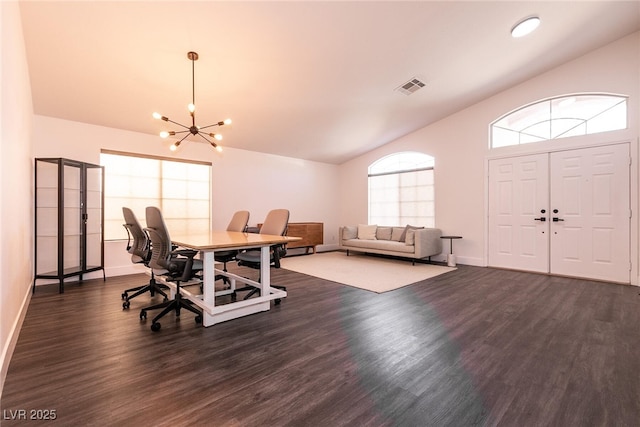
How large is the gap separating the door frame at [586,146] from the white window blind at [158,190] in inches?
214

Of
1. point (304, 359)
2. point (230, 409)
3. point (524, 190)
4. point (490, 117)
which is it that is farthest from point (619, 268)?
point (230, 409)

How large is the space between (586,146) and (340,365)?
5.22m

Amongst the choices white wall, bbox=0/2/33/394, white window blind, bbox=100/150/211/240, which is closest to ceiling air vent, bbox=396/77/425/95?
white window blind, bbox=100/150/211/240

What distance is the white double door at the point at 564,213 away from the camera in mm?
4230

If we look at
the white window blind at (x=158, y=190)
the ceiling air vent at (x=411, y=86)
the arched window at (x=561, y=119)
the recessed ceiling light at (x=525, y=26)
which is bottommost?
the white window blind at (x=158, y=190)

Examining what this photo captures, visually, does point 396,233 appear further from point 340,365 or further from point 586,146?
point 340,365

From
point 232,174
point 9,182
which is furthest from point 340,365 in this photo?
point 232,174

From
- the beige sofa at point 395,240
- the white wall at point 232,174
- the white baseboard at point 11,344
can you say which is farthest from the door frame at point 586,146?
the white baseboard at point 11,344

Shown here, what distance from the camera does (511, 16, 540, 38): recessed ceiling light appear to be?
139 inches

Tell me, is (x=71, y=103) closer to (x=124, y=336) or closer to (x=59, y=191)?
(x=59, y=191)

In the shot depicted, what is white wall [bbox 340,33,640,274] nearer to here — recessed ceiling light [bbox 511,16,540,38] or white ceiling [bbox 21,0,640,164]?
white ceiling [bbox 21,0,640,164]

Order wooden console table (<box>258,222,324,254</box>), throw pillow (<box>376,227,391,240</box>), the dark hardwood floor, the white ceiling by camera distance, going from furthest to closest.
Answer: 1. wooden console table (<box>258,222,324,254</box>)
2. throw pillow (<box>376,227,391,240</box>)
3. the white ceiling
4. the dark hardwood floor

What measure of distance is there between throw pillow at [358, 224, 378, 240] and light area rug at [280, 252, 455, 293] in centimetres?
49

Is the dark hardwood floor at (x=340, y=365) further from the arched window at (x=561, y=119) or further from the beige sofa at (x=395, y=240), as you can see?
the arched window at (x=561, y=119)
